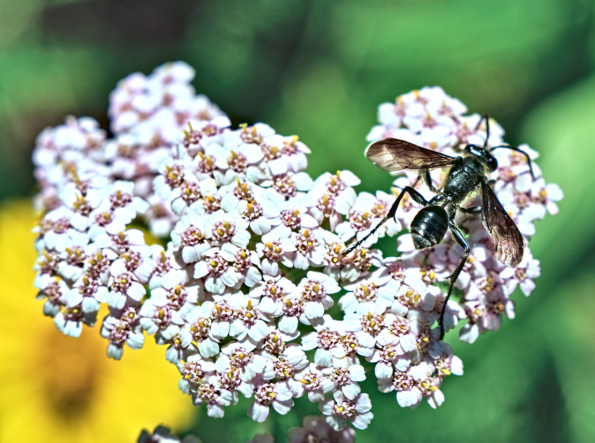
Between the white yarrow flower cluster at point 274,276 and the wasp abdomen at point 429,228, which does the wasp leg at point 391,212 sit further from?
the wasp abdomen at point 429,228

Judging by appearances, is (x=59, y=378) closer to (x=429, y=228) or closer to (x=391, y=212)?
(x=391, y=212)

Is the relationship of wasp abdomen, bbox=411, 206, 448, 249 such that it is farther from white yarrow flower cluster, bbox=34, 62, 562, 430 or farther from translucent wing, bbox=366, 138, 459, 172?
translucent wing, bbox=366, 138, 459, 172

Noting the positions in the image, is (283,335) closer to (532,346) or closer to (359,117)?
(532,346)

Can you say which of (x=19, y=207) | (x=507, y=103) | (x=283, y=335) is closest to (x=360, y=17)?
(x=507, y=103)

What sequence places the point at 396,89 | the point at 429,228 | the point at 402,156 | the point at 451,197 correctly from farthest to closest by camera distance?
the point at 396,89, the point at 451,197, the point at 402,156, the point at 429,228

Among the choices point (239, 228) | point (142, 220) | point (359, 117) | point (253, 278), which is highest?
point (359, 117)

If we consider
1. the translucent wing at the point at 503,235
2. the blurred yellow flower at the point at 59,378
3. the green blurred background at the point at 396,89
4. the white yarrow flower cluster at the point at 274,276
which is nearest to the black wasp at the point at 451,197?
the translucent wing at the point at 503,235

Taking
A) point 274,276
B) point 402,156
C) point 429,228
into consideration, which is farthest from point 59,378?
point 429,228

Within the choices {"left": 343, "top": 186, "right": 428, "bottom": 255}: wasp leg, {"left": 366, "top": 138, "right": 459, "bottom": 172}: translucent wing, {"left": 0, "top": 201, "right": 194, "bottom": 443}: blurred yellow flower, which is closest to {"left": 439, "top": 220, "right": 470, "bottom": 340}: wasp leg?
{"left": 343, "top": 186, "right": 428, "bottom": 255}: wasp leg
